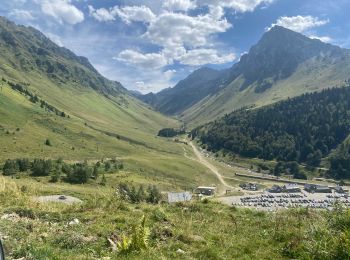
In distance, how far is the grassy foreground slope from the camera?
10.9 meters

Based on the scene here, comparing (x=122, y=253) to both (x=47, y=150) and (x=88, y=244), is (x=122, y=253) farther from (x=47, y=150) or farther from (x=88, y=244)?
(x=47, y=150)

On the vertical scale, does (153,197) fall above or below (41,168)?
above

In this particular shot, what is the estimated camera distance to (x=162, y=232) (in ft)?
43.8

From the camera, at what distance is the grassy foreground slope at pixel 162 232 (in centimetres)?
1088

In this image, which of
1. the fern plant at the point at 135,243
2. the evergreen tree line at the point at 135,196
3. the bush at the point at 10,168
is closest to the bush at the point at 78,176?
the bush at the point at 10,168

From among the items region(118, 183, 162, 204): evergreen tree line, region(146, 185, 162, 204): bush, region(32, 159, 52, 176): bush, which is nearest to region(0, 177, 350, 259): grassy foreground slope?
region(118, 183, 162, 204): evergreen tree line

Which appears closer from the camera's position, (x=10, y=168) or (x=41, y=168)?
(x=10, y=168)

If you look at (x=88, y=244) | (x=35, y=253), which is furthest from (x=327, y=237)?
(x=35, y=253)

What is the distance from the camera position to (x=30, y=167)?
144m

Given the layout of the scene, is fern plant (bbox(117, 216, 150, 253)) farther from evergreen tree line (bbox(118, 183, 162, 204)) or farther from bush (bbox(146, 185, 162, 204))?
bush (bbox(146, 185, 162, 204))

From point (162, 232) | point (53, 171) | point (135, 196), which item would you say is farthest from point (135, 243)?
point (53, 171)

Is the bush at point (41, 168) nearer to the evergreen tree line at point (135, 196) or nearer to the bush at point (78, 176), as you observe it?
the bush at point (78, 176)

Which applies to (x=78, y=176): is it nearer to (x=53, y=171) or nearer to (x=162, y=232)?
(x=53, y=171)

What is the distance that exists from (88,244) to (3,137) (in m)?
203
